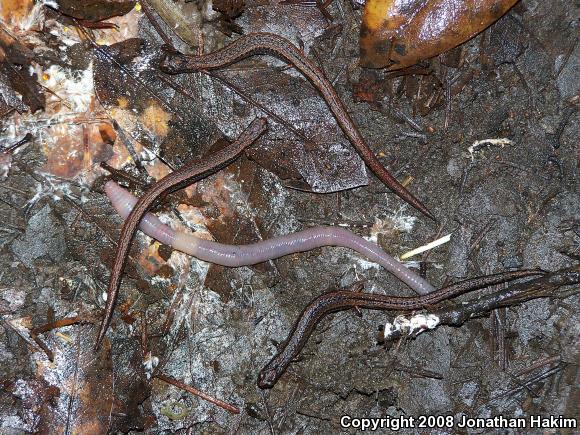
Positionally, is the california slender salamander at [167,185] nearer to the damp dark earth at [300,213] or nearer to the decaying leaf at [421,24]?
the damp dark earth at [300,213]

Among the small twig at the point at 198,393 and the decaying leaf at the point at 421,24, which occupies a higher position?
the decaying leaf at the point at 421,24

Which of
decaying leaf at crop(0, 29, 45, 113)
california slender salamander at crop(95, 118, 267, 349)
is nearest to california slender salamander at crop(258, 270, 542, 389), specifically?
california slender salamander at crop(95, 118, 267, 349)

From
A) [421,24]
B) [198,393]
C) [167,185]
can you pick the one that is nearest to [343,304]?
[198,393]

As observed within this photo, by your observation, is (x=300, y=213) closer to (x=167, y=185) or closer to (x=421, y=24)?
(x=167, y=185)

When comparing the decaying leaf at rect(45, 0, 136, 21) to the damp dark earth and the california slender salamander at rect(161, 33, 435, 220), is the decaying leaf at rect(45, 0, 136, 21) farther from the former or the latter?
the california slender salamander at rect(161, 33, 435, 220)

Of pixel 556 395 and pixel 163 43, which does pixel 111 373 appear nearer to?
pixel 163 43

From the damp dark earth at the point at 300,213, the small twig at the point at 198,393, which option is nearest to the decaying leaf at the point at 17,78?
the damp dark earth at the point at 300,213

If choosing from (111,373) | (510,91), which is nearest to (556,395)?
(510,91)
